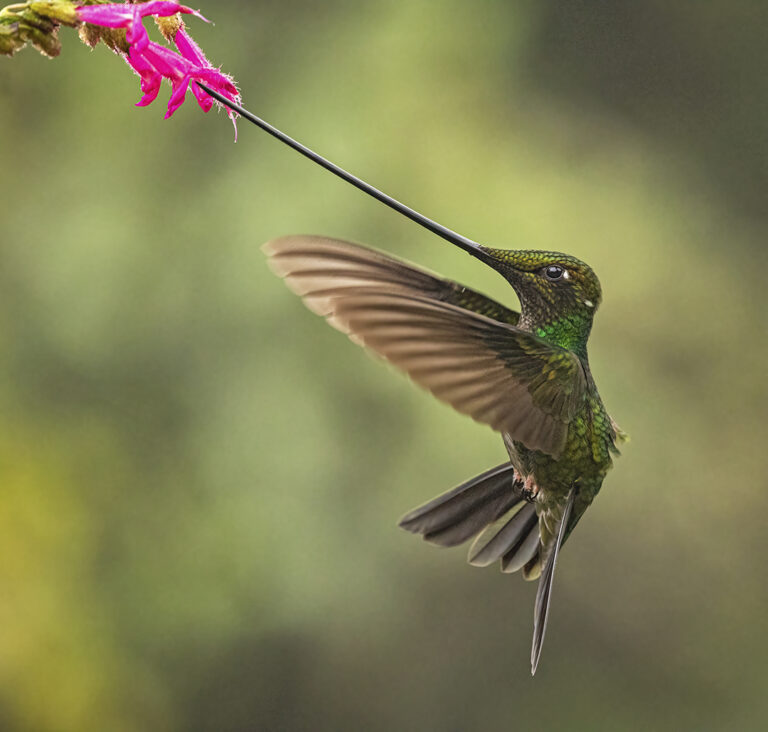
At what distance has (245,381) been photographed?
2.76 m

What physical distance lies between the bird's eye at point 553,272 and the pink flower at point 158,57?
1.10 feet

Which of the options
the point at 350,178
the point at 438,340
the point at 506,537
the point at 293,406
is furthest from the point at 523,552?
the point at 293,406

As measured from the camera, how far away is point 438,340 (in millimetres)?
887

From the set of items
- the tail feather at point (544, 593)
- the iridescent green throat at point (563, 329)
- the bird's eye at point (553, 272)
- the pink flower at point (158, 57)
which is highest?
the bird's eye at point (553, 272)

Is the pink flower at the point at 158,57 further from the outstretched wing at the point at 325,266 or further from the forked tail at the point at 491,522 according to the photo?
the forked tail at the point at 491,522

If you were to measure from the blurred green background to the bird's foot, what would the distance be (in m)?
1.48

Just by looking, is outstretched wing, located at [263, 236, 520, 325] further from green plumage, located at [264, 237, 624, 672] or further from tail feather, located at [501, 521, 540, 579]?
tail feather, located at [501, 521, 540, 579]

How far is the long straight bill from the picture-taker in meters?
0.63

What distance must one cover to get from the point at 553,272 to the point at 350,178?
41cm

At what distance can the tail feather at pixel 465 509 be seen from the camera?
1.15m

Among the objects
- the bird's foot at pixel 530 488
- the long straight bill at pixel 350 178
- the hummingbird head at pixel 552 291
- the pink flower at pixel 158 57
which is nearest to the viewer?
the long straight bill at pixel 350 178

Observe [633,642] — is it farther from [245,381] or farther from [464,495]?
[464,495]

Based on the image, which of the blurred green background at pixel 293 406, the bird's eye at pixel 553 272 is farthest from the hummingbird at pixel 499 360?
the blurred green background at pixel 293 406

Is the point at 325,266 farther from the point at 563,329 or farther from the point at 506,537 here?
the point at 506,537
